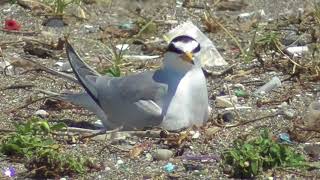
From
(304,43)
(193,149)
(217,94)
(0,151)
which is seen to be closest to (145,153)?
(193,149)

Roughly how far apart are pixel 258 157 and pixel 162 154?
19.9 inches

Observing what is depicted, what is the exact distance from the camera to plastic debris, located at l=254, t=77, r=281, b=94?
579 centimetres

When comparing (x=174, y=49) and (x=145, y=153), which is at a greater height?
(x=174, y=49)

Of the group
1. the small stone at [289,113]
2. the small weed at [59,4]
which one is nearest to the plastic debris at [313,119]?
the small stone at [289,113]

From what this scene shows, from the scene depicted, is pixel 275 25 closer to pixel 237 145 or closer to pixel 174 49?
pixel 174 49

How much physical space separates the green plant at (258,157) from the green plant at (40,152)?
0.62 metres

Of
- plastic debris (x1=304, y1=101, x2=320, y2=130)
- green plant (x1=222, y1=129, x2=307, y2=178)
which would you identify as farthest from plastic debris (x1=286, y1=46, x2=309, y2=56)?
green plant (x1=222, y1=129, x2=307, y2=178)

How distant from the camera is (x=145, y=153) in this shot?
4.80 meters

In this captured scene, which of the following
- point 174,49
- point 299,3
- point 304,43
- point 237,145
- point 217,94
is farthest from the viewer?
point 299,3

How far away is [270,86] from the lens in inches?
230

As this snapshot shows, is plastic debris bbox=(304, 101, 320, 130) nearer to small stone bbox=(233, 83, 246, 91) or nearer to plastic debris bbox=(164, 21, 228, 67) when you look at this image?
small stone bbox=(233, 83, 246, 91)

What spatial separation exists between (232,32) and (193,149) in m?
2.22

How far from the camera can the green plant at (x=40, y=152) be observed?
4.48m

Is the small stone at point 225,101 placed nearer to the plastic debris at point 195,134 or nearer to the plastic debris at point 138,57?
the plastic debris at point 195,134
